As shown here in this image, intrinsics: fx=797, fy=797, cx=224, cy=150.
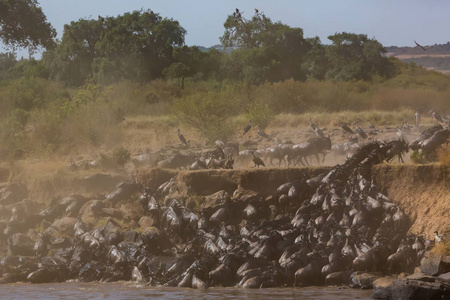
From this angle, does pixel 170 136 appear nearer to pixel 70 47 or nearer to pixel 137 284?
pixel 137 284

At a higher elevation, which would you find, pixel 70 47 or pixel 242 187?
pixel 70 47

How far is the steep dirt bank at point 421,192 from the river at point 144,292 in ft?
10.2

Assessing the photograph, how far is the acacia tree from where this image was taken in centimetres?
5906

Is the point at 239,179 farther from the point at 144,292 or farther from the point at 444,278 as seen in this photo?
the point at 444,278

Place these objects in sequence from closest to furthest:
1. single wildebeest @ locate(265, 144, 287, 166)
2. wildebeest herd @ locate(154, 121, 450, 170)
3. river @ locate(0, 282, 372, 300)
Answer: river @ locate(0, 282, 372, 300) < wildebeest herd @ locate(154, 121, 450, 170) < single wildebeest @ locate(265, 144, 287, 166)

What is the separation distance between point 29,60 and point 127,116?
115 ft

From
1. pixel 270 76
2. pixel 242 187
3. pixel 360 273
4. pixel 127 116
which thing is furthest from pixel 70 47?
pixel 360 273

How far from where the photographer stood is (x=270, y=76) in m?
58.2

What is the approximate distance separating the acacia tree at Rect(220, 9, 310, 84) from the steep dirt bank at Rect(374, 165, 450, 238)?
35976 mm

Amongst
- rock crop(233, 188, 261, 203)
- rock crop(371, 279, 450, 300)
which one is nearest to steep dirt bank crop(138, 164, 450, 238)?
rock crop(233, 188, 261, 203)

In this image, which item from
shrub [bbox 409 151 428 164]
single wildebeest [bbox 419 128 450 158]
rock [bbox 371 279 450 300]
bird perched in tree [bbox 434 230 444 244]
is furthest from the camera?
single wildebeest [bbox 419 128 450 158]

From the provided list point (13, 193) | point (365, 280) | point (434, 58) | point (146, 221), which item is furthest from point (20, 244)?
point (434, 58)

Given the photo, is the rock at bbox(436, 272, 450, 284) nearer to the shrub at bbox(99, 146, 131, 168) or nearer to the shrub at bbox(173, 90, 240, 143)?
the shrub at bbox(99, 146, 131, 168)

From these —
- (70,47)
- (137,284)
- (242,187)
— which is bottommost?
(137,284)
